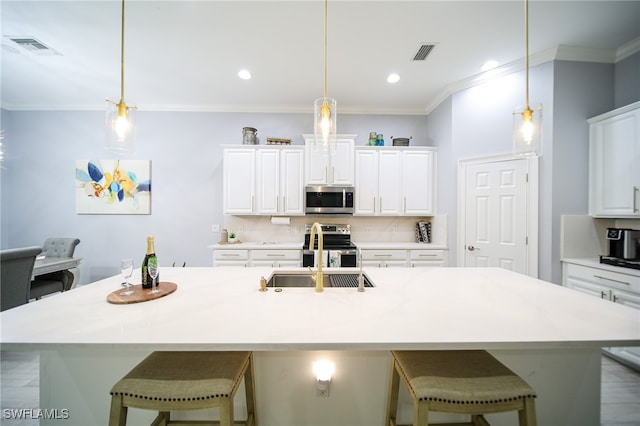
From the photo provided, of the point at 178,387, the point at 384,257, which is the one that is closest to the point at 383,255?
the point at 384,257

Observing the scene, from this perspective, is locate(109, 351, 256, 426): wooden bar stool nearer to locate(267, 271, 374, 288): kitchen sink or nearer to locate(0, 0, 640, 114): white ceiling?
locate(267, 271, 374, 288): kitchen sink

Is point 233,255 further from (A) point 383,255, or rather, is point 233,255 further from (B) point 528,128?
(B) point 528,128

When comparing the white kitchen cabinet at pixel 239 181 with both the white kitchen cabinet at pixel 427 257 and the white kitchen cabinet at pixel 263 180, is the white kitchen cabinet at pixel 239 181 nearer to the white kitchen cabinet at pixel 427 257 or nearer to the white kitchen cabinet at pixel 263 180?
the white kitchen cabinet at pixel 263 180

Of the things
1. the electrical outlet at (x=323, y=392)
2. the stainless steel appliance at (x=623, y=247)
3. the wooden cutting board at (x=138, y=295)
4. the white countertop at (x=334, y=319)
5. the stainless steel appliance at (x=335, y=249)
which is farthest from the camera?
the stainless steel appliance at (x=335, y=249)

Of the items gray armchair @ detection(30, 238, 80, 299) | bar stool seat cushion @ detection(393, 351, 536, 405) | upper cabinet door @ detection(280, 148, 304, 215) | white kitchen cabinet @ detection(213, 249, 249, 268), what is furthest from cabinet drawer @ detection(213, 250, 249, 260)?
bar stool seat cushion @ detection(393, 351, 536, 405)

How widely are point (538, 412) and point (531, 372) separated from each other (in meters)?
0.24

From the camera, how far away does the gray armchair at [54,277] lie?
279 centimetres

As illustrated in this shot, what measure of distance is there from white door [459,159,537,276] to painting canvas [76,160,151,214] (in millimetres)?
4780

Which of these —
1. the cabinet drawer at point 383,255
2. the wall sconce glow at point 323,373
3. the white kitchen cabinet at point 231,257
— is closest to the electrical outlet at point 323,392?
the wall sconce glow at point 323,373

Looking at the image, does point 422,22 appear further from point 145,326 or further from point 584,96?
point 145,326

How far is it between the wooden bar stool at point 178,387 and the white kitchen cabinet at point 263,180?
2660 mm

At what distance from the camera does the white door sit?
269cm

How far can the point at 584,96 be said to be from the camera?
100 inches

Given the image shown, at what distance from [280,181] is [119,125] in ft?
7.30
